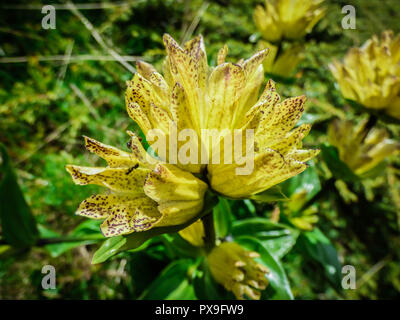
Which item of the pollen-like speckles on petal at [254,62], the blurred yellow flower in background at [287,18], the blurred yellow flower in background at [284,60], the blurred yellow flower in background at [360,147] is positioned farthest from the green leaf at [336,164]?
the pollen-like speckles on petal at [254,62]

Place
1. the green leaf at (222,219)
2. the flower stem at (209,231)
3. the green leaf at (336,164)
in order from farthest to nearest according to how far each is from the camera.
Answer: the green leaf at (336,164) → the green leaf at (222,219) → the flower stem at (209,231)

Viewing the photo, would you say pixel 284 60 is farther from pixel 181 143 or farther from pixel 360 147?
pixel 181 143

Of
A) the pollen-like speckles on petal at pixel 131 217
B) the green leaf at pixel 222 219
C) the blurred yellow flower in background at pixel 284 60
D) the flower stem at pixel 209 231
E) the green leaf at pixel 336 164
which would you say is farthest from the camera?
the blurred yellow flower in background at pixel 284 60

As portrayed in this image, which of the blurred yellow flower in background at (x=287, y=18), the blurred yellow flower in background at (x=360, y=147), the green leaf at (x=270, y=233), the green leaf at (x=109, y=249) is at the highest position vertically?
the blurred yellow flower in background at (x=287, y=18)

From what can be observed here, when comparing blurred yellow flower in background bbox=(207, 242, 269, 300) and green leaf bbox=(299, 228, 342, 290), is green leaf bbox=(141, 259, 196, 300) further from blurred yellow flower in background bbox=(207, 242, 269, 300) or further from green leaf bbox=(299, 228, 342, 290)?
green leaf bbox=(299, 228, 342, 290)

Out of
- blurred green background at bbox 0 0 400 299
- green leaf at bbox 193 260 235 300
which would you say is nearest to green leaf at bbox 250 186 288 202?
green leaf at bbox 193 260 235 300

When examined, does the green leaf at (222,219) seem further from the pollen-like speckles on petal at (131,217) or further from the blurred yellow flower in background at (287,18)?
the blurred yellow flower in background at (287,18)
